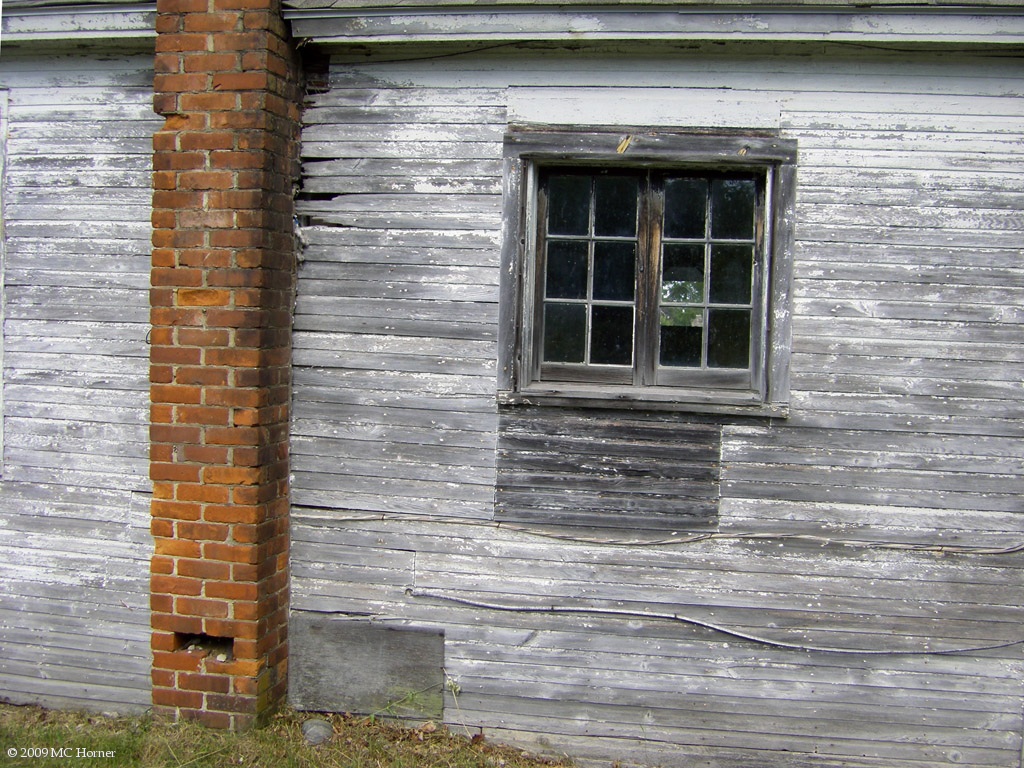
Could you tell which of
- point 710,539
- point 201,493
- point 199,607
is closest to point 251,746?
point 199,607

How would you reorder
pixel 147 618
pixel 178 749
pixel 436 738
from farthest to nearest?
pixel 147 618
pixel 436 738
pixel 178 749

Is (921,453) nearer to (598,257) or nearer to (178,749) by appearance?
(598,257)

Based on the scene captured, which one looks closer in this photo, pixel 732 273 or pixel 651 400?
pixel 651 400

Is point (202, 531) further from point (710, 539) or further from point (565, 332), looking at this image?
point (710, 539)

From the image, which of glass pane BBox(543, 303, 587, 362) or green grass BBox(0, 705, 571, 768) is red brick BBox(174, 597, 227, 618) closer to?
green grass BBox(0, 705, 571, 768)

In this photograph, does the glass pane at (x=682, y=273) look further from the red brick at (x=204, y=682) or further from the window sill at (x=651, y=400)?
the red brick at (x=204, y=682)

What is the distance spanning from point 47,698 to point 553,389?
301 cm

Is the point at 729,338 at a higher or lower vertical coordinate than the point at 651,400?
higher

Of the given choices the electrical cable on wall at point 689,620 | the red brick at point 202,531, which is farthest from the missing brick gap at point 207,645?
the electrical cable on wall at point 689,620

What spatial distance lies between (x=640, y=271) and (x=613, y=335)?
0.33 metres

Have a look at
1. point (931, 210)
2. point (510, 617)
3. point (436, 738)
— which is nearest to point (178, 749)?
point (436, 738)

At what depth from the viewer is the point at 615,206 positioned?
350cm

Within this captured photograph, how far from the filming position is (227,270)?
317cm
